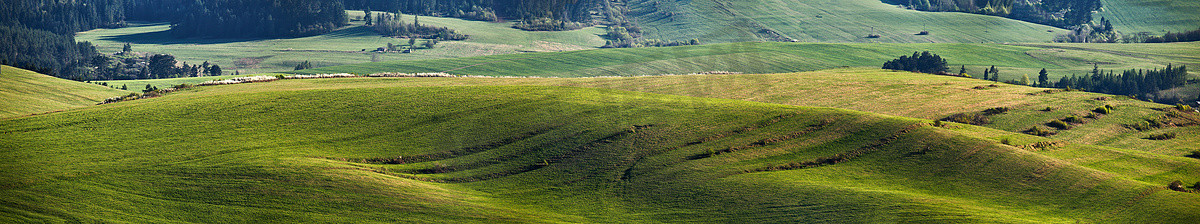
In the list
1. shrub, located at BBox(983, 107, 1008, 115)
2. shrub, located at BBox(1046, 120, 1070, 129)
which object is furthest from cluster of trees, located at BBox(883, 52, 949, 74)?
shrub, located at BBox(1046, 120, 1070, 129)

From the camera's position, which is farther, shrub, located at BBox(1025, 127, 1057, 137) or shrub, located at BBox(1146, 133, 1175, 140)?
shrub, located at BBox(1146, 133, 1175, 140)

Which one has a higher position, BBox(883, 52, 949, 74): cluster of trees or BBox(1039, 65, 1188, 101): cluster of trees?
BBox(883, 52, 949, 74): cluster of trees

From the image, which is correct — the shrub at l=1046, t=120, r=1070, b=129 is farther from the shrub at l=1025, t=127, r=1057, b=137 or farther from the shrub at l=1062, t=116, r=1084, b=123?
the shrub at l=1025, t=127, r=1057, b=137

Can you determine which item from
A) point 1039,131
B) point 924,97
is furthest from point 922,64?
point 1039,131

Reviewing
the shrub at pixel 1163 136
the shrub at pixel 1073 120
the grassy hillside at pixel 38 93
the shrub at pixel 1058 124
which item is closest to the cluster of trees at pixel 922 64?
the shrub at pixel 1073 120

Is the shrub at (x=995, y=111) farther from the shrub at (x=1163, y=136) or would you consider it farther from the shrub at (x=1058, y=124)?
the shrub at (x=1163, y=136)

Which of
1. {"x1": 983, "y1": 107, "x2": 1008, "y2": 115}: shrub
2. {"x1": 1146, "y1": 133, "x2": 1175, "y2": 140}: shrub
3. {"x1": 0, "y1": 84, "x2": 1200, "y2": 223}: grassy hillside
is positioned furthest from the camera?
{"x1": 983, "y1": 107, "x2": 1008, "y2": 115}: shrub

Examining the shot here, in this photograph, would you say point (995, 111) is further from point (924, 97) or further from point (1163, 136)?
point (1163, 136)
